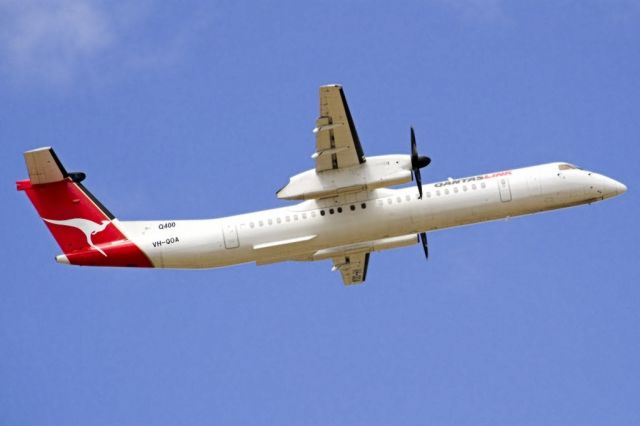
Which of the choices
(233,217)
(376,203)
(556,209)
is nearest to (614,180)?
(556,209)

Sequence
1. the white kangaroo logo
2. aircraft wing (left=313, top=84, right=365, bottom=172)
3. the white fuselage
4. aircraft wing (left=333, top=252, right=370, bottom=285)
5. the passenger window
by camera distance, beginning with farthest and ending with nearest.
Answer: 1. aircraft wing (left=333, top=252, right=370, bottom=285)
2. the passenger window
3. the white kangaroo logo
4. the white fuselage
5. aircraft wing (left=313, top=84, right=365, bottom=172)

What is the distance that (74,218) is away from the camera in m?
34.6

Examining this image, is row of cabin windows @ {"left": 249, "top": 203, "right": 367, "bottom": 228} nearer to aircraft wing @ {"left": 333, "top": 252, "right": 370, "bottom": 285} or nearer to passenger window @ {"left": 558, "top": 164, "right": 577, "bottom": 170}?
aircraft wing @ {"left": 333, "top": 252, "right": 370, "bottom": 285}

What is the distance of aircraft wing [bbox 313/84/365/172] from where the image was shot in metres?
31.5

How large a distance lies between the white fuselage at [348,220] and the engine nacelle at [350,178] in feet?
1.84

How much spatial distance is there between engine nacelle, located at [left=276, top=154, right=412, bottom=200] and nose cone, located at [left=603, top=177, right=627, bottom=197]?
22.3 feet

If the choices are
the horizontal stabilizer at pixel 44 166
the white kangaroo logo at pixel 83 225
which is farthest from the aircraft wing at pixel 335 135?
the horizontal stabilizer at pixel 44 166

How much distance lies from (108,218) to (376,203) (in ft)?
29.7

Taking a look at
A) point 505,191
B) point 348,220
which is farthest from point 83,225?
point 505,191

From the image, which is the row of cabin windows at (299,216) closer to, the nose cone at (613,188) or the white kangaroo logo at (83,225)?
the white kangaroo logo at (83,225)

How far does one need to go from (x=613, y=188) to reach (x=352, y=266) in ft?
31.3

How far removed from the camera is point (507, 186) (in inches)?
1344

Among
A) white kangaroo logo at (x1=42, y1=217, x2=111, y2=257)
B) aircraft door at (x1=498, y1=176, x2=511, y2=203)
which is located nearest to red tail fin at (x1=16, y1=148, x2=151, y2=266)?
white kangaroo logo at (x1=42, y1=217, x2=111, y2=257)

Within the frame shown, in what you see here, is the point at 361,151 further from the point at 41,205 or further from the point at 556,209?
the point at 41,205
